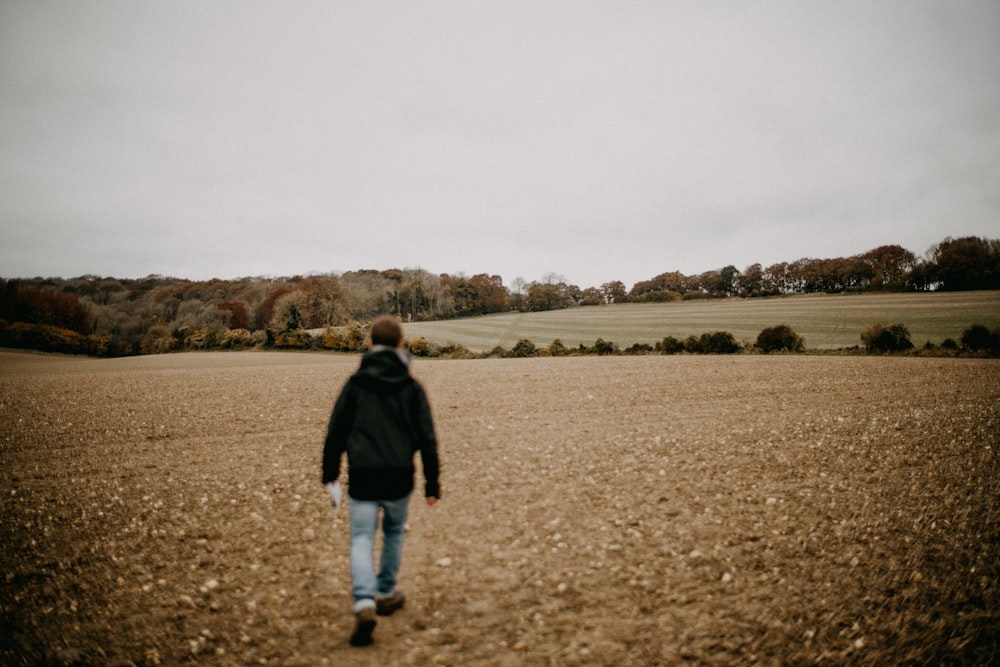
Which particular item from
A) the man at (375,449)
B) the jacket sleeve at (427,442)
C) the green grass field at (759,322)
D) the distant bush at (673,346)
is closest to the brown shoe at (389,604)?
the man at (375,449)

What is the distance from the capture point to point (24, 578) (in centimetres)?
495

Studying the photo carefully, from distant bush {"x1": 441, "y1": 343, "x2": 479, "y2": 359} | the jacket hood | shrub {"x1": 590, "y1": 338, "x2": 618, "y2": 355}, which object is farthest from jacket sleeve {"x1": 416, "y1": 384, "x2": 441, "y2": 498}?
shrub {"x1": 590, "y1": 338, "x2": 618, "y2": 355}

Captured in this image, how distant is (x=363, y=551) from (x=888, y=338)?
44730 millimetres

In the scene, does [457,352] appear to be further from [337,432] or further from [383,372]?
[383,372]

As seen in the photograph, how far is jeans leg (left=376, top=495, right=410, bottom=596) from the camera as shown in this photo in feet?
12.1

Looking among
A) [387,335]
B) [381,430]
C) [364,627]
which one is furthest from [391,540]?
[387,335]

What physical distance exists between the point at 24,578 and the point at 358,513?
4906 millimetres

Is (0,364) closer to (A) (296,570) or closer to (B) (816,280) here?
(A) (296,570)

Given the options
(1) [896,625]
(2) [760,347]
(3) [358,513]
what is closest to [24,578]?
(3) [358,513]

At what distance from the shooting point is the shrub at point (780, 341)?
37062mm

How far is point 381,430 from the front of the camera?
141 inches

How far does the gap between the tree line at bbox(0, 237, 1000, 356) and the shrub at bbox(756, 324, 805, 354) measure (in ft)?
142

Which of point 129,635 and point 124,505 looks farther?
point 124,505

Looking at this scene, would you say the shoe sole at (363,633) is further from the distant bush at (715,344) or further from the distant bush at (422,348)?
the distant bush at (422,348)
